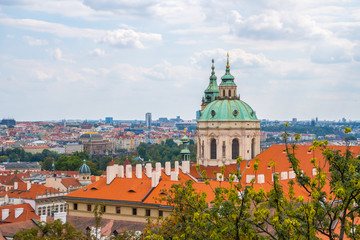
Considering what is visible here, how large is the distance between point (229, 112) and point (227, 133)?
262cm

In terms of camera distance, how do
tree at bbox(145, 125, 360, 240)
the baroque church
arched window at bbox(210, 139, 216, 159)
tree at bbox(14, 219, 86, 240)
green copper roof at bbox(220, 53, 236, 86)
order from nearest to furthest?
tree at bbox(145, 125, 360, 240) < tree at bbox(14, 219, 86, 240) < the baroque church < arched window at bbox(210, 139, 216, 159) < green copper roof at bbox(220, 53, 236, 86)

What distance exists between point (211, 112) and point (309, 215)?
61.3 meters

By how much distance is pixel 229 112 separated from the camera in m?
77.6

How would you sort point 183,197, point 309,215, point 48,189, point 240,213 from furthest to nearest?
1. point 48,189
2. point 183,197
3. point 240,213
4. point 309,215

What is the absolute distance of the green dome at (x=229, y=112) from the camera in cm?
7756

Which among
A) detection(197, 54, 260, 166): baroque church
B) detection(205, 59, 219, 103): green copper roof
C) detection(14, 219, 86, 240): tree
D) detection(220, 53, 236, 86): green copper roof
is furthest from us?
detection(205, 59, 219, 103): green copper roof

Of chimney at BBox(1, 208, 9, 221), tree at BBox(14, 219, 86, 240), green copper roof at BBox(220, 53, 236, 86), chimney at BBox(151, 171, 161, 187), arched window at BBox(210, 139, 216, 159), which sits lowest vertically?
chimney at BBox(1, 208, 9, 221)

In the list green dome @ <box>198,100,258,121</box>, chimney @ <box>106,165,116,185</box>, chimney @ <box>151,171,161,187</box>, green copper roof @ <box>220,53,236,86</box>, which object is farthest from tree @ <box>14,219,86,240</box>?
green copper roof @ <box>220,53,236,86</box>

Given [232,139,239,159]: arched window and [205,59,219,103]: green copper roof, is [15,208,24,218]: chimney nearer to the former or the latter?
[232,139,239,159]: arched window

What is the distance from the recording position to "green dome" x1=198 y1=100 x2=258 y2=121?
254 ft

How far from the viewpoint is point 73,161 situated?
141 m

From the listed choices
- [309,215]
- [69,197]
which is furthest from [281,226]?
[69,197]

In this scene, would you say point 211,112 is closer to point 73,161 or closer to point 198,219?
point 198,219

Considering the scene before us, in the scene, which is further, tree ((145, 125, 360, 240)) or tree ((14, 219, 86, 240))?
tree ((14, 219, 86, 240))
